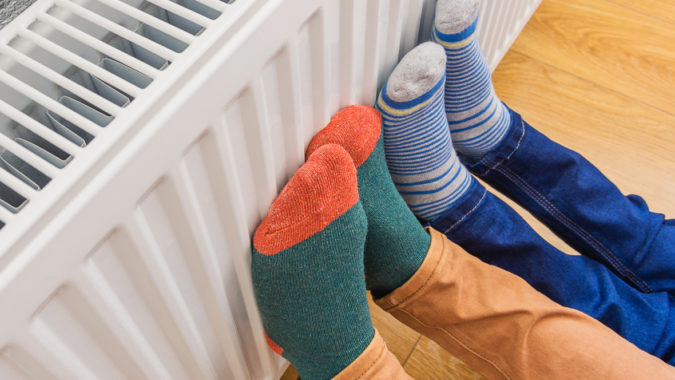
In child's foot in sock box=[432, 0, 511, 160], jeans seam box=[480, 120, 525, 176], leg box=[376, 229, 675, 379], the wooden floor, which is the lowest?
the wooden floor

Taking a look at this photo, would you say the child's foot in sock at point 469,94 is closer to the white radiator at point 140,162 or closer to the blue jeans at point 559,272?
the blue jeans at point 559,272

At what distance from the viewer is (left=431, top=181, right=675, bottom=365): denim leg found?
0.68 meters

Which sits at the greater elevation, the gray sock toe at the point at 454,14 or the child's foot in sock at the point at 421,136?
the gray sock toe at the point at 454,14

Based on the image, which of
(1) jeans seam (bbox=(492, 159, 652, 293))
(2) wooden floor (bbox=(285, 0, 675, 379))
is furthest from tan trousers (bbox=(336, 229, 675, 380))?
(2) wooden floor (bbox=(285, 0, 675, 379))

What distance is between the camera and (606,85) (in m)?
1.10

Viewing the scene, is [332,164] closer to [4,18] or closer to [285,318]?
[285,318]

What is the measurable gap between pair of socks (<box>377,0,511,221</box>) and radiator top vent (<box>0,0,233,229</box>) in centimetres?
28

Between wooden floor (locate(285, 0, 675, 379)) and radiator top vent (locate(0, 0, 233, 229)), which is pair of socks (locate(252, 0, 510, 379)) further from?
wooden floor (locate(285, 0, 675, 379))

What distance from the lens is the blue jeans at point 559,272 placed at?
68 centimetres

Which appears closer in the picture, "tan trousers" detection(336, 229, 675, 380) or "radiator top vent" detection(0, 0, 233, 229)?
"radiator top vent" detection(0, 0, 233, 229)

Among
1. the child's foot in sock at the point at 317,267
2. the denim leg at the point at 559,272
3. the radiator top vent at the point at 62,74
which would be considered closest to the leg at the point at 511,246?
the denim leg at the point at 559,272

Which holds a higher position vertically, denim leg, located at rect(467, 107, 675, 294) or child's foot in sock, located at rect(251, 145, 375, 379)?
child's foot in sock, located at rect(251, 145, 375, 379)

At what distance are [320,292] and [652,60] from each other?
3.03 feet

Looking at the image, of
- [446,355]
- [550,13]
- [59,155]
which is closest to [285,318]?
[59,155]
